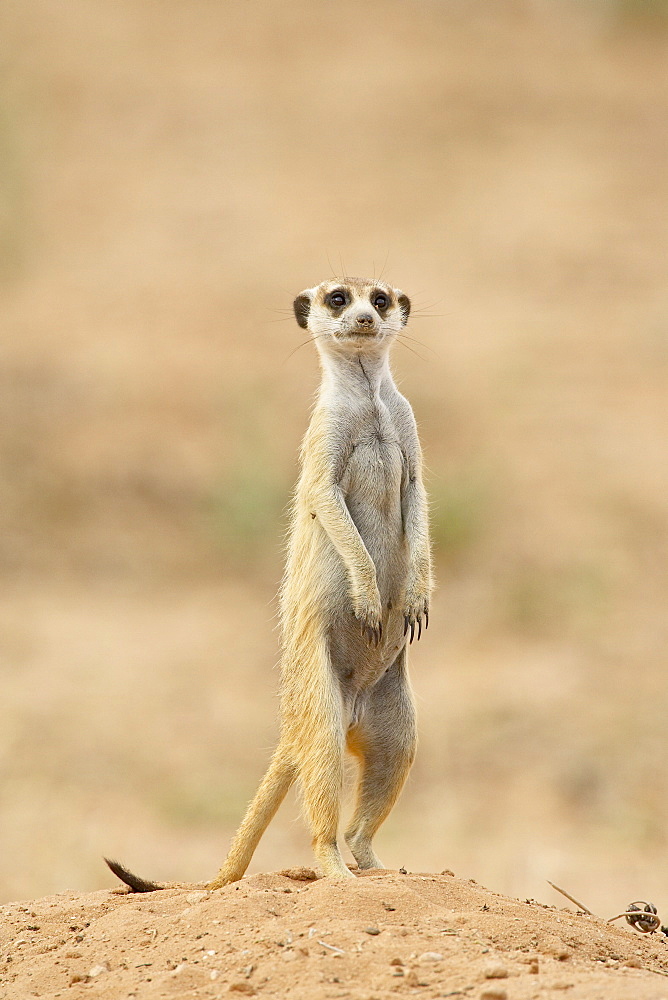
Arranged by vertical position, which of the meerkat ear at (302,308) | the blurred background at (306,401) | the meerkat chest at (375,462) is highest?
the blurred background at (306,401)

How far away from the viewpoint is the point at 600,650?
1159 centimetres

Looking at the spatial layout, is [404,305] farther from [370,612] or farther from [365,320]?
[370,612]

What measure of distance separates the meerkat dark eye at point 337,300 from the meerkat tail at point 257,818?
5.38 feet

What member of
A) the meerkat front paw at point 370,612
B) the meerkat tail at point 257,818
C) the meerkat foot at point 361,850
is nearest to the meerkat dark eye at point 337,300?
the meerkat front paw at point 370,612

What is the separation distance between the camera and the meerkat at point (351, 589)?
15.2ft

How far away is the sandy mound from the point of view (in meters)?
3.48

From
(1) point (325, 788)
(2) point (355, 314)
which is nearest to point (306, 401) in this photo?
(2) point (355, 314)

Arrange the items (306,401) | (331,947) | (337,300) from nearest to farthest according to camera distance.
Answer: (331,947)
(337,300)
(306,401)

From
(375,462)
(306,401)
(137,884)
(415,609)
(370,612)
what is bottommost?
(137,884)

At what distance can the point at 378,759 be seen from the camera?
4.82m

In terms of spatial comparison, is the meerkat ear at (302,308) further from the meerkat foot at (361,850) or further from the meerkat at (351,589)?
the meerkat foot at (361,850)

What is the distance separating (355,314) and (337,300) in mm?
148

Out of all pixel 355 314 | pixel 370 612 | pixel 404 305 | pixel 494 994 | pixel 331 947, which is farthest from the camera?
pixel 404 305

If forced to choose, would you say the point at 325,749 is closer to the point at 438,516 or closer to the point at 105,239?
the point at 438,516
